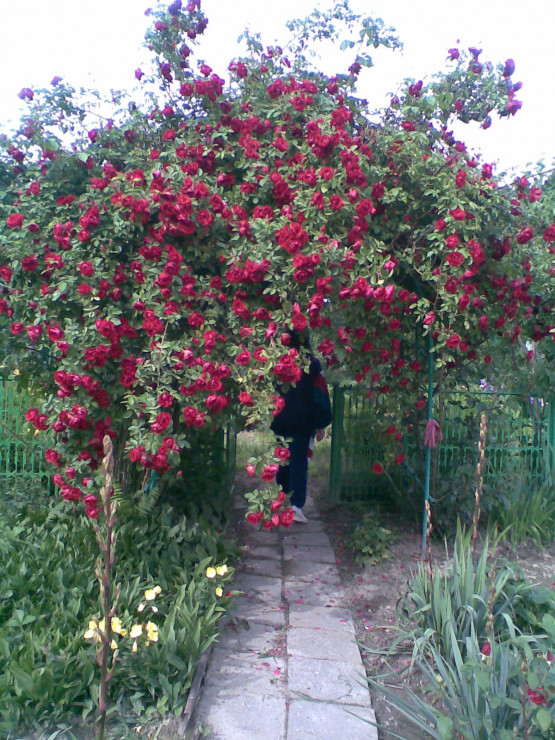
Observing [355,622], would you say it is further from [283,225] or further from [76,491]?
[283,225]

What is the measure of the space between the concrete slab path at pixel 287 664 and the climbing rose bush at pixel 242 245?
2.36 feet

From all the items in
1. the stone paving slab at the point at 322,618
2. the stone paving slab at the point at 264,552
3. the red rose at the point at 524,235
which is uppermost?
the red rose at the point at 524,235

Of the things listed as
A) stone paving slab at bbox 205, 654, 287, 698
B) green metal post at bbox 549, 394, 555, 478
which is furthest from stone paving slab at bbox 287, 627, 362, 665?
green metal post at bbox 549, 394, 555, 478

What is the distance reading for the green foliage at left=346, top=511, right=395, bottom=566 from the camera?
171 inches

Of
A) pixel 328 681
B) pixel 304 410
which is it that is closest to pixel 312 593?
pixel 328 681

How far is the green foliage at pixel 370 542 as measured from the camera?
14.2ft

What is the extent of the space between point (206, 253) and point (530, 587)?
94.4 inches

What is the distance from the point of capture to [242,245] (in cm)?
331

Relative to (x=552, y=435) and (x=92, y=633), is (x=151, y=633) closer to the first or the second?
(x=92, y=633)

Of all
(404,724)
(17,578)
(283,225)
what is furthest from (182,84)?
(404,724)

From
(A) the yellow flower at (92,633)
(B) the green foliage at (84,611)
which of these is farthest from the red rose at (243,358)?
(A) the yellow flower at (92,633)

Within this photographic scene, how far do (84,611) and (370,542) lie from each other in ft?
6.92

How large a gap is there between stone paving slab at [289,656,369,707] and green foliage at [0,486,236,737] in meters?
0.44

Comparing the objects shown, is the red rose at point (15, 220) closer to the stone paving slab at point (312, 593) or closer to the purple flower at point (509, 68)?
the stone paving slab at point (312, 593)
